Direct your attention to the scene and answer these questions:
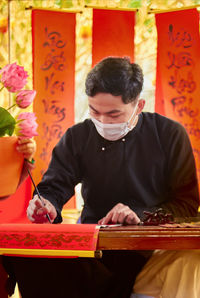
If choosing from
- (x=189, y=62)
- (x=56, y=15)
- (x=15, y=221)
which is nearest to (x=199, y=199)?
(x=189, y=62)

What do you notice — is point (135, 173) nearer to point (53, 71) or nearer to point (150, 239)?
point (150, 239)

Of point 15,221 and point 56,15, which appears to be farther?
point 56,15

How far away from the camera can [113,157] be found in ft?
7.14

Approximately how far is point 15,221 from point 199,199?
91cm

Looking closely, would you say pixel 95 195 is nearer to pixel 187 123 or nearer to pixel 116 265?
pixel 116 265

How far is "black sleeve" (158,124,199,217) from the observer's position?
215 centimetres

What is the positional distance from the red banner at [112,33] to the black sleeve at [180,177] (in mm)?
493

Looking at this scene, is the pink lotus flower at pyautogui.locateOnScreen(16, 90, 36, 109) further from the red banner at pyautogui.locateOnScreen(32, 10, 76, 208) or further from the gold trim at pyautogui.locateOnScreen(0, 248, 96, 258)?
the gold trim at pyautogui.locateOnScreen(0, 248, 96, 258)

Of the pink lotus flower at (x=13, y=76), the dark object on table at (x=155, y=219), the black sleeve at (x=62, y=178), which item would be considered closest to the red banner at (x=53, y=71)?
the black sleeve at (x=62, y=178)

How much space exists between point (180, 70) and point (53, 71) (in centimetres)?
66

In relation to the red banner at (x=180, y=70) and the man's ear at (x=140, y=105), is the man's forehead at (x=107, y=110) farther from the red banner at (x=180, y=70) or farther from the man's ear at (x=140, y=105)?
the red banner at (x=180, y=70)

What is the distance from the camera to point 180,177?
2.16 m

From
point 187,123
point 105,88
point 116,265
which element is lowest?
point 116,265

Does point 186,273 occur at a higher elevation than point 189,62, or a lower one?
lower
